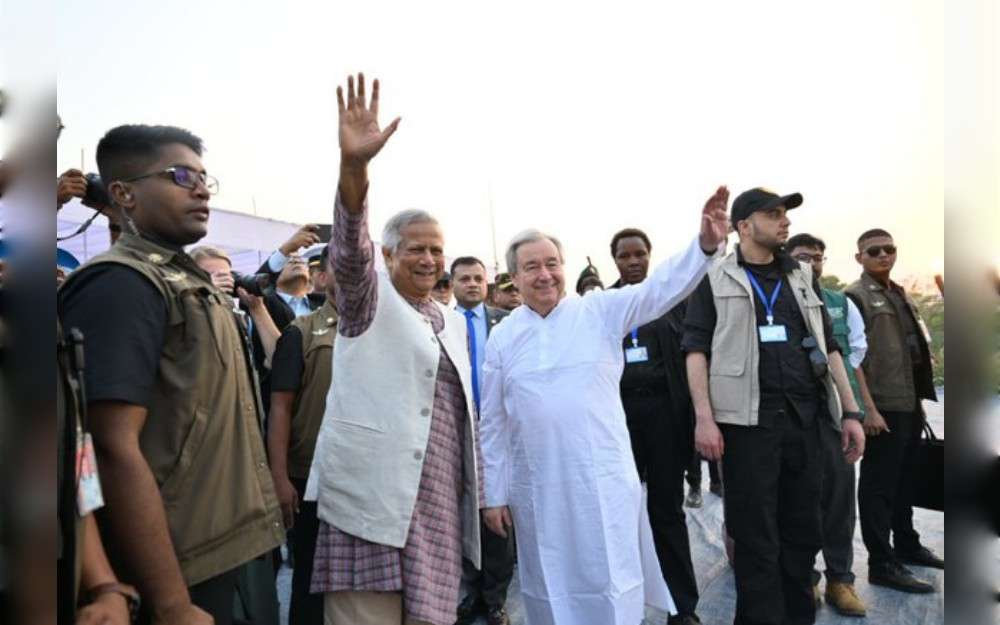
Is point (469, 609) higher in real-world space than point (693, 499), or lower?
higher

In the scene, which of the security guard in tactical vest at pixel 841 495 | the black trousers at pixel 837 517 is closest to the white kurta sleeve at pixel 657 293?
the security guard in tactical vest at pixel 841 495

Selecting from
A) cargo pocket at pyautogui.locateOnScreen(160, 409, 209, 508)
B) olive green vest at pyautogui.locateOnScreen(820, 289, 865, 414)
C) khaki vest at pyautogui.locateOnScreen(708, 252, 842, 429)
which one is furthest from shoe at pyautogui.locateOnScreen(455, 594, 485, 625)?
olive green vest at pyautogui.locateOnScreen(820, 289, 865, 414)

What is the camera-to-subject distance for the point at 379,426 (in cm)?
209

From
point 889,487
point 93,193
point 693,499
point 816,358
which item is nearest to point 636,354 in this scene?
point 816,358

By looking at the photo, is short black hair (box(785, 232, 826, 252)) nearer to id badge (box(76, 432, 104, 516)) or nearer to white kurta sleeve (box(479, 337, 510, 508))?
white kurta sleeve (box(479, 337, 510, 508))

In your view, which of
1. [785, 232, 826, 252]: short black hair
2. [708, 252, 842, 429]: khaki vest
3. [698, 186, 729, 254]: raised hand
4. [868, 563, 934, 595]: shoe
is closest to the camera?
[698, 186, 729, 254]: raised hand

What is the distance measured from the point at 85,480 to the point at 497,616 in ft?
9.82

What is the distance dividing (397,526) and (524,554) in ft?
3.33

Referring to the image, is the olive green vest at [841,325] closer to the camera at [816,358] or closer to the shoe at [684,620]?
the camera at [816,358]

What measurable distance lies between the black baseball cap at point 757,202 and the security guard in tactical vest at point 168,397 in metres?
2.56

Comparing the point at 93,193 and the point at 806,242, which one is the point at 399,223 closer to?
the point at 93,193

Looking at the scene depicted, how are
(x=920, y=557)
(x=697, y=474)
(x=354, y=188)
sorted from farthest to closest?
(x=697, y=474)
(x=920, y=557)
(x=354, y=188)

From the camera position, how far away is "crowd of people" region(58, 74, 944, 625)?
4.71ft

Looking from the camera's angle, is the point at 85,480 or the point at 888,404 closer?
the point at 85,480
